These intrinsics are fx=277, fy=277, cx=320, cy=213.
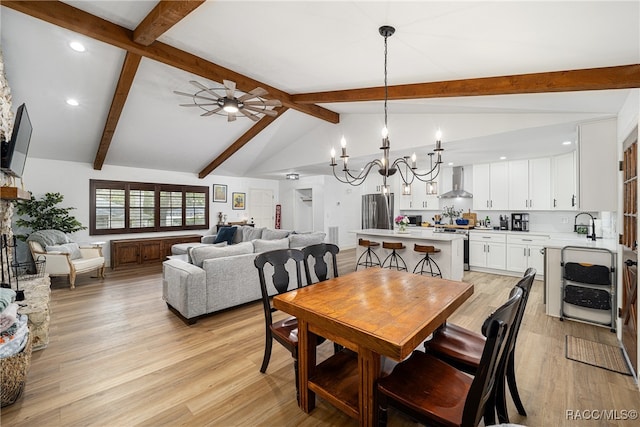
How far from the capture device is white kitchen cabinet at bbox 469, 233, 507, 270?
547cm

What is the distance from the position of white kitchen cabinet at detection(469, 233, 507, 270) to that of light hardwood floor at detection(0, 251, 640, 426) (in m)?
1.96

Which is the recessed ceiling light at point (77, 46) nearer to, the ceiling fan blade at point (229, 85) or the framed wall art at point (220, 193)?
the ceiling fan blade at point (229, 85)

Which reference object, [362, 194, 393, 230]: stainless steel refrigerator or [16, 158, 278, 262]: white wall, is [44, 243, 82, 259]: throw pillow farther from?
[362, 194, 393, 230]: stainless steel refrigerator

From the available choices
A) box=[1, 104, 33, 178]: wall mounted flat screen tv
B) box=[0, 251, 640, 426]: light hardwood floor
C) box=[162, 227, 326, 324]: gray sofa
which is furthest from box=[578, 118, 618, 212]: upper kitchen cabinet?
box=[1, 104, 33, 178]: wall mounted flat screen tv

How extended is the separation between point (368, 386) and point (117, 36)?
419 centimetres

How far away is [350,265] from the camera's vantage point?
257 inches

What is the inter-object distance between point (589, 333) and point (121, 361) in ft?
15.8

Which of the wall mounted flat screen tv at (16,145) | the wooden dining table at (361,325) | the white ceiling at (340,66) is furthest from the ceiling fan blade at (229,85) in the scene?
the wooden dining table at (361,325)

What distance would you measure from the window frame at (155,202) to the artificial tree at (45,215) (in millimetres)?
593

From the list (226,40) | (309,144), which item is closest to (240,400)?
(226,40)

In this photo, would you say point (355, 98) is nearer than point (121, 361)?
No

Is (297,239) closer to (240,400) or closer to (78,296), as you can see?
(240,400)

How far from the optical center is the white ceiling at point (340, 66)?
1.94 metres

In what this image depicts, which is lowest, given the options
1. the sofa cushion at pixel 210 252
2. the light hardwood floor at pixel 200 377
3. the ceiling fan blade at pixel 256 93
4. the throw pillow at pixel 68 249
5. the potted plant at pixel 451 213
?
the light hardwood floor at pixel 200 377
